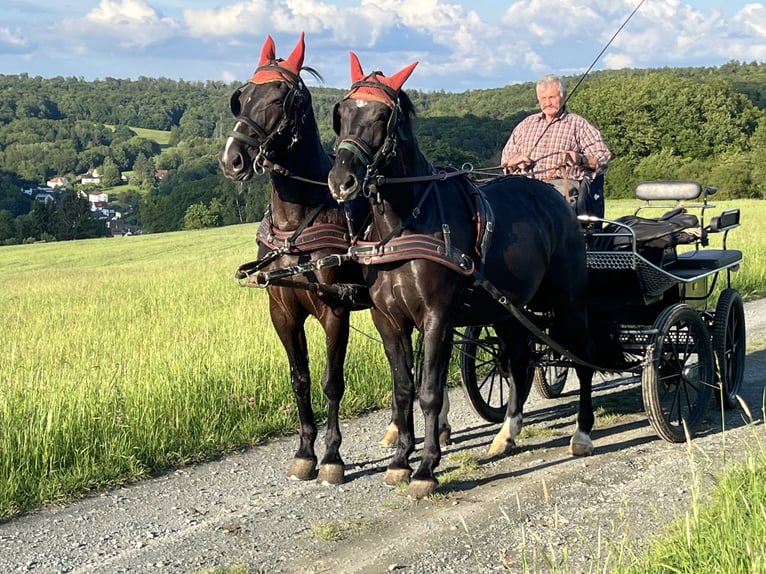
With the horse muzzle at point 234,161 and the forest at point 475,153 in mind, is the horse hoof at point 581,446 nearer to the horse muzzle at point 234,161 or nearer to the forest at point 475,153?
the horse muzzle at point 234,161

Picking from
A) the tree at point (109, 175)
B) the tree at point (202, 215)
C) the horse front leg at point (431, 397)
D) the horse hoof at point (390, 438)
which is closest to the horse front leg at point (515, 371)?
the horse hoof at point (390, 438)

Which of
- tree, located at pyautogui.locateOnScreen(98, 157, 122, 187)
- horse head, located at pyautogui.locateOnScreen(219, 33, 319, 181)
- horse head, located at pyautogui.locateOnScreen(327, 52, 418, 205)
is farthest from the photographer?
tree, located at pyautogui.locateOnScreen(98, 157, 122, 187)

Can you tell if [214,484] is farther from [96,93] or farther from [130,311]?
[96,93]

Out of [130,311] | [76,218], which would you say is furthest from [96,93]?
[130,311]

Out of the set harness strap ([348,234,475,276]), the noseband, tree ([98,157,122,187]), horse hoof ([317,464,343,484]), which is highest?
the noseband

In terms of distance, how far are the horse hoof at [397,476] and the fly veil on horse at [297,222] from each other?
35 cm

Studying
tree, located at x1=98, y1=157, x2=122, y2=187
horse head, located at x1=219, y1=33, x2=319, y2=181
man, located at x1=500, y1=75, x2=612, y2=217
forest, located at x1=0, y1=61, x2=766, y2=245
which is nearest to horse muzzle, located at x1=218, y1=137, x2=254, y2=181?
horse head, located at x1=219, y1=33, x2=319, y2=181

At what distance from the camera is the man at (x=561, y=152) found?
7008 mm

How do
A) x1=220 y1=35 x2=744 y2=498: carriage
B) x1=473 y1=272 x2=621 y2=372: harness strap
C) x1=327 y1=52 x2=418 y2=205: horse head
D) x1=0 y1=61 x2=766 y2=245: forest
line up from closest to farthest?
x1=327 y1=52 x2=418 y2=205: horse head < x1=220 y1=35 x2=744 y2=498: carriage < x1=473 y1=272 x2=621 y2=372: harness strap < x1=0 y1=61 x2=766 y2=245: forest

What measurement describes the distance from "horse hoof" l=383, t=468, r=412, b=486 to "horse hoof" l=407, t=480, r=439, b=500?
0.72 feet

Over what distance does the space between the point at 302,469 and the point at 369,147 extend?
2.24 m

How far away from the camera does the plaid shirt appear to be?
7113 millimetres

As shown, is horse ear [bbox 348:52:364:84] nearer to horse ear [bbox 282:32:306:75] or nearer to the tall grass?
horse ear [bbox 282:32:306:75]

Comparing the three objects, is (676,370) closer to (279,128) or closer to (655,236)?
(655,236)
